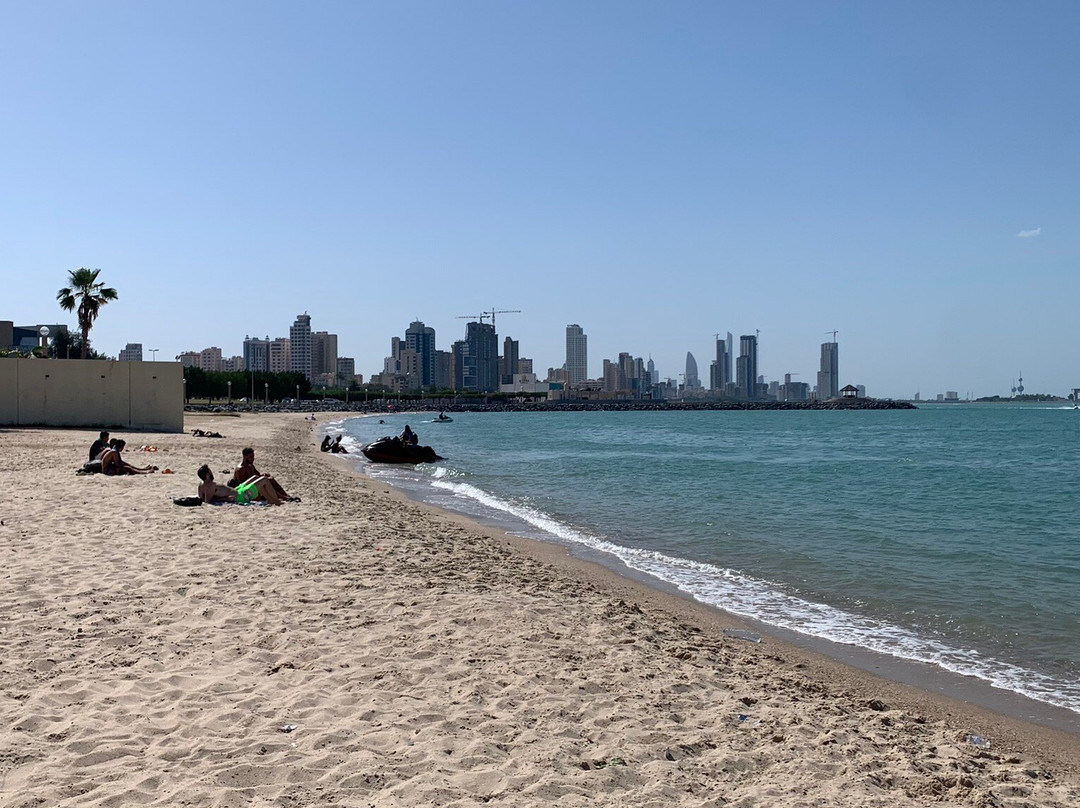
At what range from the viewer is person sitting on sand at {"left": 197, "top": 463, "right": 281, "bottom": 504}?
13234mm

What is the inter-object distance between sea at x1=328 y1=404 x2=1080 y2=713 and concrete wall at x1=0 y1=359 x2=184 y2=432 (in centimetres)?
824

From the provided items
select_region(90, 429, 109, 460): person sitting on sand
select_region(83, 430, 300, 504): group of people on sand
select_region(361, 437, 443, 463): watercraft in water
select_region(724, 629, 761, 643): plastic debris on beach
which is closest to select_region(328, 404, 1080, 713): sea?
select_region(724, 629, 761, 643): plastic debris on beach

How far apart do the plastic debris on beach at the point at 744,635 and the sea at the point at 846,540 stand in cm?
58

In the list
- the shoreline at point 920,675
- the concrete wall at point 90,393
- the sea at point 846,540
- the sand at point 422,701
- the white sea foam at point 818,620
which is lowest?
the sea at point 846,540

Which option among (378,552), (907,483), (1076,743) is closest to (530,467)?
(907,483)

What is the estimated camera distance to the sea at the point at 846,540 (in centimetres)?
834

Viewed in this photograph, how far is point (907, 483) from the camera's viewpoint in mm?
26875

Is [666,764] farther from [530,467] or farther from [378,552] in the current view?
[530,467]

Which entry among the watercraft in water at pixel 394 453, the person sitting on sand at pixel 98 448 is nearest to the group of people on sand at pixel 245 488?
the person sitting on sand at pixel 98 448

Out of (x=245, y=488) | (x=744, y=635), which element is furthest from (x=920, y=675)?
(x=245, y=488)

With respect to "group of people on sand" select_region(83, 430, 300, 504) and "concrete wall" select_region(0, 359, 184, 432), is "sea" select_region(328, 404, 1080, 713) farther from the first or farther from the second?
"concrete wall" select_region(0, 359, 184, 432)

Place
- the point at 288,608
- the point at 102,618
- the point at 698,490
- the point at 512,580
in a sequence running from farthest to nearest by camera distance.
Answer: the point at 698,490, the point at 512,580, the point at 288,608, the point at 102,618

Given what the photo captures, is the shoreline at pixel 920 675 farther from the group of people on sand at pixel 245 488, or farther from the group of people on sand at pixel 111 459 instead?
the group of people on sand at pixel 111 459

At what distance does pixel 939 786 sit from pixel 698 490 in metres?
18.7
